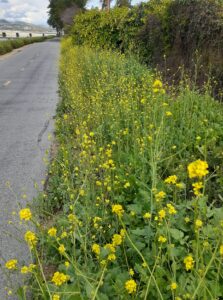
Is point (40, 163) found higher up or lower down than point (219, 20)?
lower down

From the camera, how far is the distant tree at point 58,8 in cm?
6714

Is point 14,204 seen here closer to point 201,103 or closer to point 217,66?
point 201,103

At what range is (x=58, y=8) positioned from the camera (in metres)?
74.9

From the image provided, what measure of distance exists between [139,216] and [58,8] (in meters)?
79.1

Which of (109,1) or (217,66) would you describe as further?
(109,1)

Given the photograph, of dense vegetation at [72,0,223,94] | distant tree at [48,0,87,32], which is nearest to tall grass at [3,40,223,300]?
dense vegetation at [72,0,223,94]

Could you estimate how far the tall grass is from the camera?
1983 millimetres

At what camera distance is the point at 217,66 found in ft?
23.6

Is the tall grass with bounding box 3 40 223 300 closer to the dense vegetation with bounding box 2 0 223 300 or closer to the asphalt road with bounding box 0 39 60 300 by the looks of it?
the dense vegetation with bounding box 2 0 223 300

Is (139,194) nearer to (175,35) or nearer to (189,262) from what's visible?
(189,262)

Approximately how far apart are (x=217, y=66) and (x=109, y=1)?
2906 cm

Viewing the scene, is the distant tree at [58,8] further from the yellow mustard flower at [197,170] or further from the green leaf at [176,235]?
the yellow mustard flower at [197,170]

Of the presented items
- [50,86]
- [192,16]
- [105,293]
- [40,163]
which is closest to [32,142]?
[40,163]

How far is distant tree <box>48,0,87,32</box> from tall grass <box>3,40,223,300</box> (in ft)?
220
